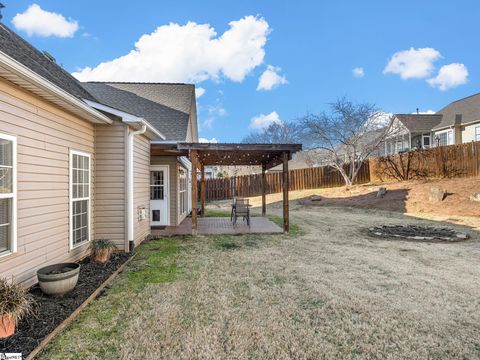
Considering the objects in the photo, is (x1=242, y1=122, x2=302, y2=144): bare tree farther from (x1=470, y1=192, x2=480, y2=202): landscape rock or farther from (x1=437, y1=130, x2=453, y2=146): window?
(x1=470, y1=192, x2=480, y2=202): landscape rock

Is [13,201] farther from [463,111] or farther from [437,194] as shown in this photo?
[463,111]

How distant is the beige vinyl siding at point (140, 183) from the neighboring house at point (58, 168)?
2 centimetres

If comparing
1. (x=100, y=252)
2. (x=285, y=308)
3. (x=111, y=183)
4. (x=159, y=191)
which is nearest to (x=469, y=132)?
(x=159, y=191)

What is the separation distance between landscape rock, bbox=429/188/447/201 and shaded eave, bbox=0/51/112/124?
13437 mm

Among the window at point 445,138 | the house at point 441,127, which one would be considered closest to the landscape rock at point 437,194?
the house at point 441,127

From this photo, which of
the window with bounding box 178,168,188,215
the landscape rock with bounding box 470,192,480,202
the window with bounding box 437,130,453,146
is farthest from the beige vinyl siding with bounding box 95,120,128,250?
the window with bounding box 437,130,453,146

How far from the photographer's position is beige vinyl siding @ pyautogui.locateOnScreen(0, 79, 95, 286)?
11.2ft

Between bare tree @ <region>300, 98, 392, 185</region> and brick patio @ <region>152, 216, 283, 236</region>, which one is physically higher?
bare tree @ <region>300, 98, 392, 185</region>

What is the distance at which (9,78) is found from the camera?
10.5 feet

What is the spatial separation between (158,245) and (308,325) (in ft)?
15.7

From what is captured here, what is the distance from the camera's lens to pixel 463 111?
2147 cm

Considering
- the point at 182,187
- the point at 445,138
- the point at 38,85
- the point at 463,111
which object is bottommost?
the point at 182,187

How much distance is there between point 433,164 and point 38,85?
58.2 ft

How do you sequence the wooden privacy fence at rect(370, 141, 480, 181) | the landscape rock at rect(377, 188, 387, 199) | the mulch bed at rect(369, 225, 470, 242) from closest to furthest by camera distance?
the mulch bed at rect(369, 225, 470, 242) < the wooden privacy fence at rect(370, 141, 480, 181) < the landscape rock at rect(377, 188, 387, 199)
